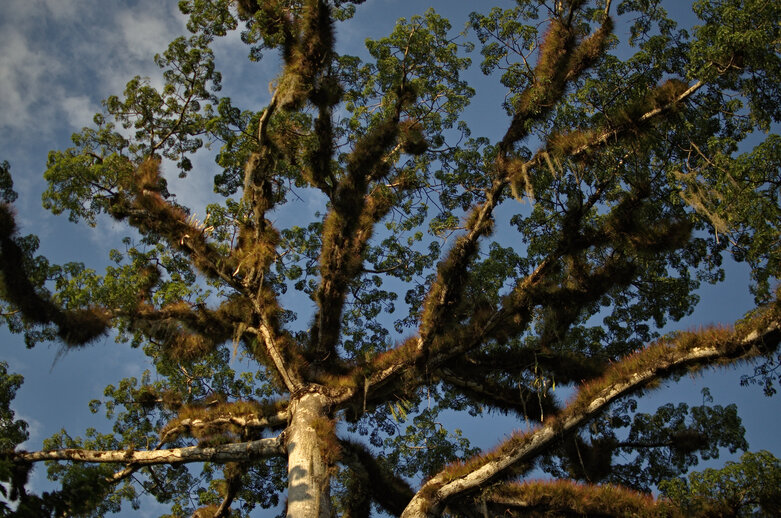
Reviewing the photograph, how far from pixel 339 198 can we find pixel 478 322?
3.26 m

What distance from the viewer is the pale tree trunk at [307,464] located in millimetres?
7988

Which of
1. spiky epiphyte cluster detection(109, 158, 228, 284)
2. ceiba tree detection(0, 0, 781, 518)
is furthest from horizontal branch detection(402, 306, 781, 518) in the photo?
spiky epiphyte cluster detection(109, 158, 228, 284)

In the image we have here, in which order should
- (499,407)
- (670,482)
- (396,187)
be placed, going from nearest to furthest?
(670,482), (499,407), (396,187)

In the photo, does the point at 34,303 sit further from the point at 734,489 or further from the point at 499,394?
the point at 734,489

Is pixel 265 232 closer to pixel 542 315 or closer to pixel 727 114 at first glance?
pixel 542 315

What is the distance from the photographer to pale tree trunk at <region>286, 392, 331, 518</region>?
7988mm

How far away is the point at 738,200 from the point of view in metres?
8.41

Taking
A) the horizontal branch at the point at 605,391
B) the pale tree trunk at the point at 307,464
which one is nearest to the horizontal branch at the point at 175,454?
the pale tree trunk at the point at 307,464

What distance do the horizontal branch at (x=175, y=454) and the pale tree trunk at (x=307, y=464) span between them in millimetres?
484

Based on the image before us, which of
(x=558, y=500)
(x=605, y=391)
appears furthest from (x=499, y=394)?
(x=605, y=391)

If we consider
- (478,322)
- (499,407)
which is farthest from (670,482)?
(499,407)

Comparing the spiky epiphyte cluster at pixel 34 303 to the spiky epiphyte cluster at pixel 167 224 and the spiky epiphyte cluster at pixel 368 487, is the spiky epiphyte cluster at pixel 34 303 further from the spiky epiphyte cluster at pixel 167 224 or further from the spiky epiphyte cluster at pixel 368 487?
the spiky epiphyte cluster at pixel 368 487

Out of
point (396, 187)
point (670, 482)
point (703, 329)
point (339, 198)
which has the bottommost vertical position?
point (670, 482)

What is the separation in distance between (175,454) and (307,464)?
8.15 feet
